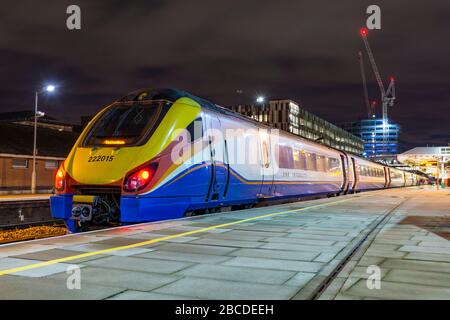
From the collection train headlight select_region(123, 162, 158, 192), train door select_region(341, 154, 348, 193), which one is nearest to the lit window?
train door select_region(341, 154, 348, 193)

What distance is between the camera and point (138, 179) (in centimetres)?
1012

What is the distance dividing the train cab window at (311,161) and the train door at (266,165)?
5.43m

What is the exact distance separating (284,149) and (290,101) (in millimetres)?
100883

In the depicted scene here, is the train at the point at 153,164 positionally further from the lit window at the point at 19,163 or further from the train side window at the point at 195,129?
the lit window at the point at 19,163

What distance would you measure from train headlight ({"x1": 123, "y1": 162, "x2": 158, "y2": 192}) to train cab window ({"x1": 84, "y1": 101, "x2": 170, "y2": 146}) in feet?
2.46

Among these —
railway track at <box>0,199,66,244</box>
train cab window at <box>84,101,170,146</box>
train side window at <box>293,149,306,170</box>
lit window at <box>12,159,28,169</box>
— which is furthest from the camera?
lit window at <box>12,159,28,169</box>

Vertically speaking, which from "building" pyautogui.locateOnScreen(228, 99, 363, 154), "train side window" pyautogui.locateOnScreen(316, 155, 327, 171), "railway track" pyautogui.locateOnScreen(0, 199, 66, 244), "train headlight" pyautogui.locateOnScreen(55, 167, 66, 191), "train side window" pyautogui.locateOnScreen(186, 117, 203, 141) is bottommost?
"railway track" pyautogui.locateOnScreen(0, 199, 66, 244)

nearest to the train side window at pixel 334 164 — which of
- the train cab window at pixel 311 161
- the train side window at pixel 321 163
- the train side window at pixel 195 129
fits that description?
the train side window at pixel 321 163

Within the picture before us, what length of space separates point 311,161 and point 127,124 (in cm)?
1337

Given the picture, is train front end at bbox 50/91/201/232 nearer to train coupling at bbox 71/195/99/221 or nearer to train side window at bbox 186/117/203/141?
train coupling at bbox 71/195/99/221

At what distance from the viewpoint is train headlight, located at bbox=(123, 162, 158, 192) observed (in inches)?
397

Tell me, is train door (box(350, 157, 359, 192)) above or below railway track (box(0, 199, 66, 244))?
above

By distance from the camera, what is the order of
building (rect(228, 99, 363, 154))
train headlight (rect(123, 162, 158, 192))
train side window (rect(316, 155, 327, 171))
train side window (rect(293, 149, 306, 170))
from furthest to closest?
building (rect(228, 99, 363, 154)) → train side window (rect(316, 155, 327, 171)) → train side window (rect(293, 149, 306, 170)) → train headlight (rect(123, 162, 158, 192))

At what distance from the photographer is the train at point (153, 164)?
406 inches
